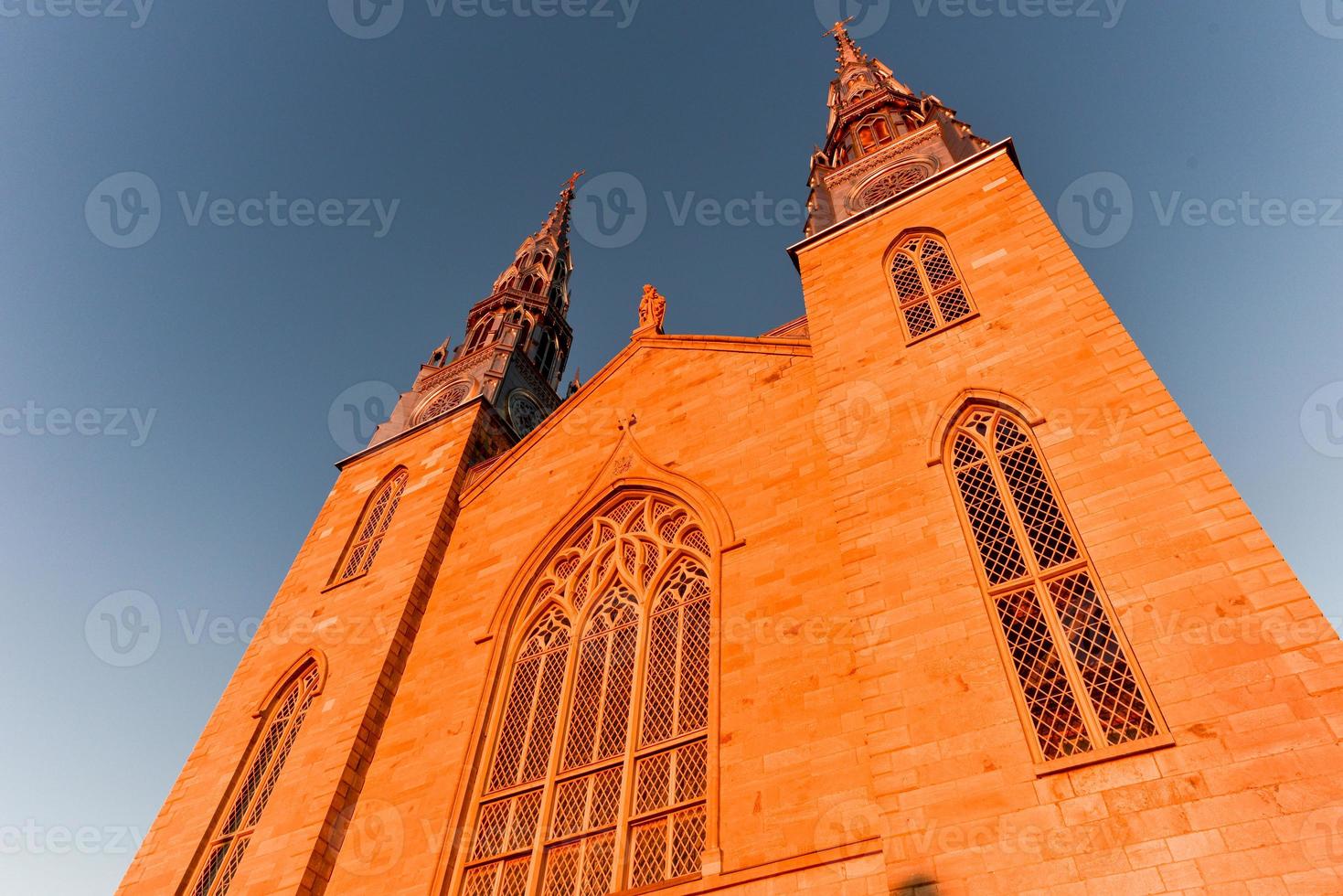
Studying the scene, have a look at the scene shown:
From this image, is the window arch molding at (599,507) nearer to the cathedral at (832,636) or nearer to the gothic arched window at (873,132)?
the cathedral at (832,636)

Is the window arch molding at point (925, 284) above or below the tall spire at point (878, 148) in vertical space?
below

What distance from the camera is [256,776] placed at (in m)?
12.8

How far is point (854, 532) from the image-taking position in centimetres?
928

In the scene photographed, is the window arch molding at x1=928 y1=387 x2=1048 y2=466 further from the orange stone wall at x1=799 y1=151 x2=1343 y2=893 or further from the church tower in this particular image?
the church tower

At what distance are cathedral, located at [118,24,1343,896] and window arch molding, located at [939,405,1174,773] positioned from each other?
Result: 3cm

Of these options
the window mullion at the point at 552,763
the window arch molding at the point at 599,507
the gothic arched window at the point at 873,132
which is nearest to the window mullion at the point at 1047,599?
the window arch molding at the point at 599,507

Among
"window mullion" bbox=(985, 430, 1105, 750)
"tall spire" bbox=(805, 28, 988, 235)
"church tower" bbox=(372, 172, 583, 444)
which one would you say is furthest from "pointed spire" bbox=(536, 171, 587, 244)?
"window mullion" bbox=(985, 430, 1105, 750)

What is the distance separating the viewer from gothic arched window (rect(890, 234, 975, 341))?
1132cm

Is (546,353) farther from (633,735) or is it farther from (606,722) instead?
(633,735)

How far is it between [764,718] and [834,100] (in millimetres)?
16750

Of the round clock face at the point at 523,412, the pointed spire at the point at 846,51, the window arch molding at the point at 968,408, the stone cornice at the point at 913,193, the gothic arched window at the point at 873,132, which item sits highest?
the pointed spire at the point at 846,51

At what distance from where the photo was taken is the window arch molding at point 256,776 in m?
11.7

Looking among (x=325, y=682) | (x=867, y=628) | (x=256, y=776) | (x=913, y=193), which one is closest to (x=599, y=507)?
(x=325, y=682)

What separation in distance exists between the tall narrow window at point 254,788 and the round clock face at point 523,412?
6.81 metres
